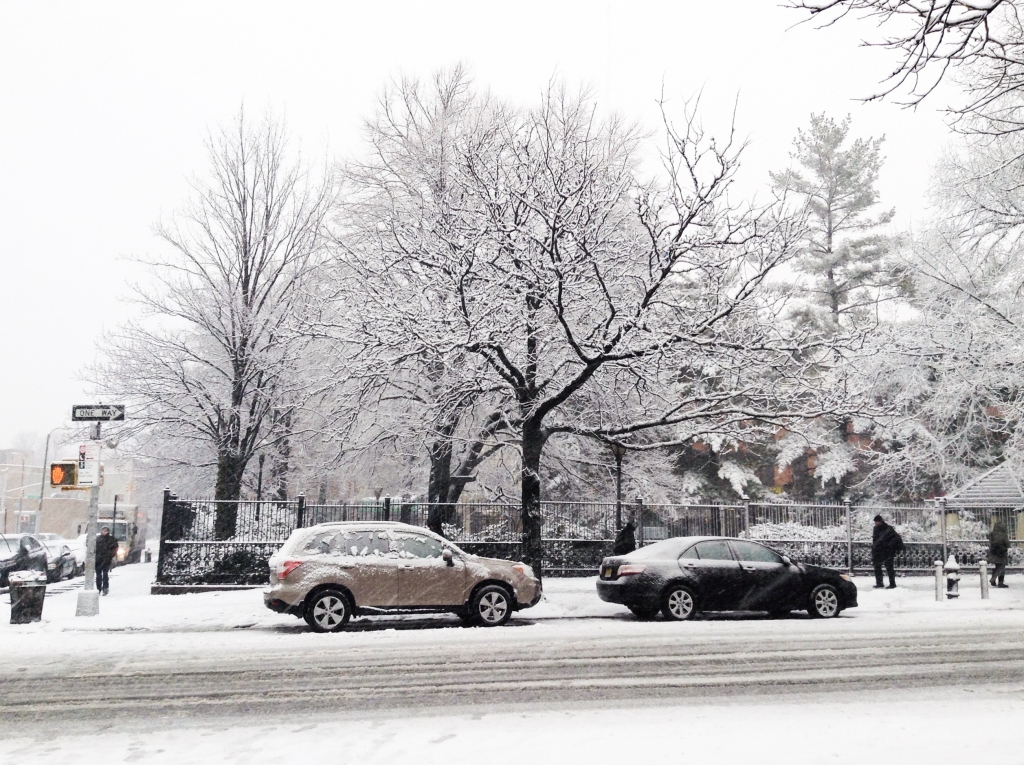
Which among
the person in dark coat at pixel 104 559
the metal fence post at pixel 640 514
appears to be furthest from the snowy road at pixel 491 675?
the person in dark coat at pixel 104 559

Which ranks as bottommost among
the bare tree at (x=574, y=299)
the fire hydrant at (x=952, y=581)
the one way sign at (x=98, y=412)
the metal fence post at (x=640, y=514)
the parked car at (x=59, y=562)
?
the parked car at (x=59, y=562)

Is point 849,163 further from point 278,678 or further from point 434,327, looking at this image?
point 278,678

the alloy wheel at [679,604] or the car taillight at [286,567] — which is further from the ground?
the car taillight at [286,567]

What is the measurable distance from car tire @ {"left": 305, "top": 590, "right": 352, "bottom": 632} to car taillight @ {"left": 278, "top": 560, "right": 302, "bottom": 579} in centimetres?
55

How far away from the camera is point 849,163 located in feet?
125

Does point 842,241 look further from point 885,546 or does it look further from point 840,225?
point 885,546

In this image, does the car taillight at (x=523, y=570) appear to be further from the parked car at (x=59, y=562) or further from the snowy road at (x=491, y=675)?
the parked car at (x=59, y=562)

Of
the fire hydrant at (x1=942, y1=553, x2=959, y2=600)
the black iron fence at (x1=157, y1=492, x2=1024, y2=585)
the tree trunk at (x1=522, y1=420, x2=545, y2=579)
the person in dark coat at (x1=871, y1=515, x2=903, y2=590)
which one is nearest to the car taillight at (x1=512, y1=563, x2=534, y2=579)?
the tree trunk at (x1=522, y1=420, x2=545, y2=579)

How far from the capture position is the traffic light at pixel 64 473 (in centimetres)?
1486

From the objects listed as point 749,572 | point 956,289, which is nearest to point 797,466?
point 956,289

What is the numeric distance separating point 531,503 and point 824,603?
18.9 ft

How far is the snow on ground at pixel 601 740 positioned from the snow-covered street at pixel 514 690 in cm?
3

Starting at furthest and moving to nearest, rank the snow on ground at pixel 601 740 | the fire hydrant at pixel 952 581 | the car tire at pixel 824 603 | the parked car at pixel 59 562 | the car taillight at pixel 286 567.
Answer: the parked car at pixel 59 562 → the fire hydrant at pixel 952 581 → the car tire at pixel 824 603 → the car taillight at pixel 286 567 → the snow on ground at pixel 601 740

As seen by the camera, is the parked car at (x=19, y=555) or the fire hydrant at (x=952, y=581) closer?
the fire hydrant at (x=952, y=581)
